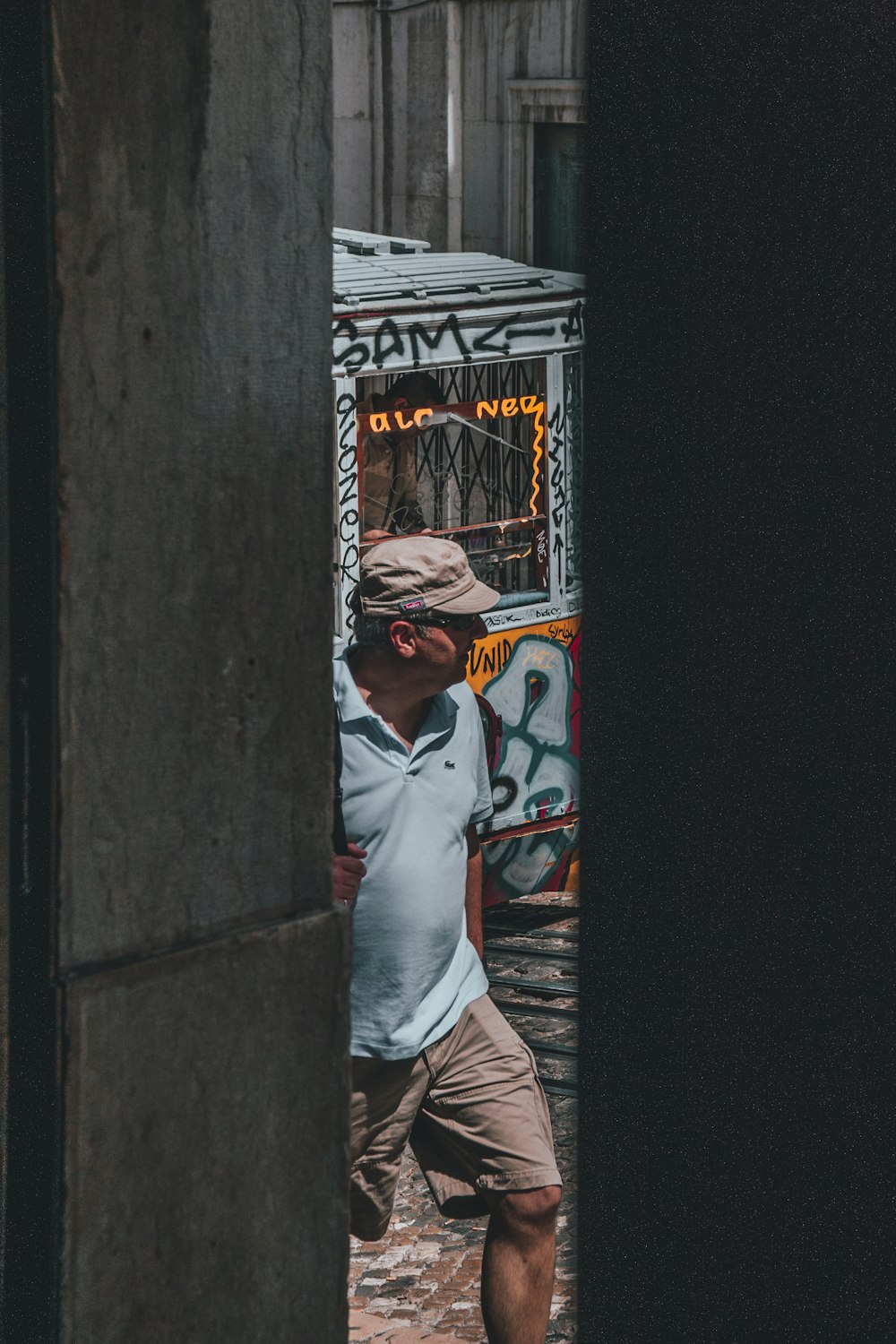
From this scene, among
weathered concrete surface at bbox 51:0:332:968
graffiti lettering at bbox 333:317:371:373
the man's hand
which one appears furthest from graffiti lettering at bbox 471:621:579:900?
weathered concrete surface at bbox 51:0:332:968

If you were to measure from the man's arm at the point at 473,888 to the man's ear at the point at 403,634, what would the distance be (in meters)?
0.41

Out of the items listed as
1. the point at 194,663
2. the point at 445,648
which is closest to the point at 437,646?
the point at 445,648

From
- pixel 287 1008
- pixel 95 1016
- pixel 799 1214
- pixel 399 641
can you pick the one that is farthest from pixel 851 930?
pixel 399 641

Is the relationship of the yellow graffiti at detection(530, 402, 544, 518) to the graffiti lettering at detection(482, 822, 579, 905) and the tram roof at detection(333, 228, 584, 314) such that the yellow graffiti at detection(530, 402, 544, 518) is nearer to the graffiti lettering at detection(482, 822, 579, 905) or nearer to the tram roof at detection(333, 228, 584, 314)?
the tram roof at detection(333, 228, 584, 314)

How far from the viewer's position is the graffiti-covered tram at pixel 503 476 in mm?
7184

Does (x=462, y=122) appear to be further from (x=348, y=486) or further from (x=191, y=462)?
(x=191, y=462)

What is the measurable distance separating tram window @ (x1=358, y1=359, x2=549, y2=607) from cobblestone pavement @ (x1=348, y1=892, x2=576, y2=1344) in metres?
2.54

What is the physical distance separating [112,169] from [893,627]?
1.26 m

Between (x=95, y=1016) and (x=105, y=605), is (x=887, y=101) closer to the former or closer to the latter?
(x=105, y=605)

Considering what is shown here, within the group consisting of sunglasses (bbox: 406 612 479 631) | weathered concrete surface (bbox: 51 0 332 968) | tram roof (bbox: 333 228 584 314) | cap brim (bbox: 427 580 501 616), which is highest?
tram roof (bbox: 333 228 584 314)

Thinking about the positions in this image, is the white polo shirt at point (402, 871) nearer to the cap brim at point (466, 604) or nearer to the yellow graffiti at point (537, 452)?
the cap brim at point (466, 604)

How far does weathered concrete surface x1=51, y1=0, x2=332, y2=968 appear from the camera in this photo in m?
2.39

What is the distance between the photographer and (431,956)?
4.07m

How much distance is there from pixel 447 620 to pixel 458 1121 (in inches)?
41.0
